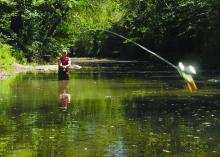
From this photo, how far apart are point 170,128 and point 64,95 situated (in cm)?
953

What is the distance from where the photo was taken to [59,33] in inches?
2302

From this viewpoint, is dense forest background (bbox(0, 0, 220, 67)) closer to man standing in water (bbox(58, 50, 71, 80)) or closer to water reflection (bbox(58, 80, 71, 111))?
man standing in water (bbox(58, 50, 71, 80))

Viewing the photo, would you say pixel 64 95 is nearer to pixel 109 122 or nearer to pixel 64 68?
pixel 109 122

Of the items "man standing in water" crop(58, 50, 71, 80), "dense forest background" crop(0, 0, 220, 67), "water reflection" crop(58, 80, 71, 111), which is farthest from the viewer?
"dense forest background" crop(0, 0, 220, 67)

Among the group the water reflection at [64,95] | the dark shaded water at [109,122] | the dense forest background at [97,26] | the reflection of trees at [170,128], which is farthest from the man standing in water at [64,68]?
the reflection of trees at [170,128]

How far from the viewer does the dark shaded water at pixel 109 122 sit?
488 inches

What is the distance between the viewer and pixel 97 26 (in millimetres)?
68562

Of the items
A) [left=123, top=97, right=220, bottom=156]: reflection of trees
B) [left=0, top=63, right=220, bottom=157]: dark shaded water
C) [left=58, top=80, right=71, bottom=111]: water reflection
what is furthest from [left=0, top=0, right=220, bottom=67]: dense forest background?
[left=123, top=97, right=220, bottom=156]: reflection of trees

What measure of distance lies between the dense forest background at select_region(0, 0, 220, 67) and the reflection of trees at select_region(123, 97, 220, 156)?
22.8 meters

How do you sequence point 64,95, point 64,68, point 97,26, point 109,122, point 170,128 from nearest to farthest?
point 170,128 < point 109,122 < point 64,95 < point 64,68 < point 97,26

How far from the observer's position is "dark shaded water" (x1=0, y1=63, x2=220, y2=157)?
12.4 metres

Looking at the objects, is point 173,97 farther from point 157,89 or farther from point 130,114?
point 130,114

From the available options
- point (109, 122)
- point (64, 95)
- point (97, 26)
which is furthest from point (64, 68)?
point (97, 26)

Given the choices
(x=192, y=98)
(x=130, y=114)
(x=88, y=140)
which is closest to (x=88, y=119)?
Answer: (x=130, y=114)
